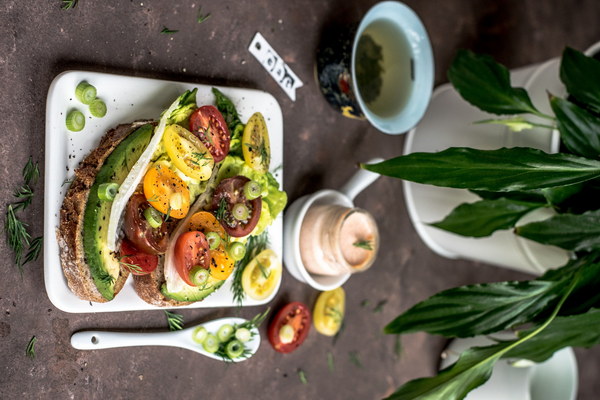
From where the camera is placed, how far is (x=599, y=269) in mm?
1040

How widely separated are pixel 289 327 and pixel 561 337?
0.47 meters

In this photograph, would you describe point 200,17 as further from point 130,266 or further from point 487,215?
point 487,215

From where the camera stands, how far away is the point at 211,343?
111cm

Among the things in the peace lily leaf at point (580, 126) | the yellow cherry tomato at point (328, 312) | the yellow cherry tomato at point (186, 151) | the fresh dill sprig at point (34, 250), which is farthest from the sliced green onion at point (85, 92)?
the peace lily leaf at point (580, 126)

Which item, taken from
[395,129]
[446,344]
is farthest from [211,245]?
[446,344]

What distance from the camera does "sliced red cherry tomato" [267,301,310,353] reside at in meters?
1.21

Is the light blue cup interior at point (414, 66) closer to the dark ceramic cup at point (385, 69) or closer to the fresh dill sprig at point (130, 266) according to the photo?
the dark ceramic cup at point (385, 69)

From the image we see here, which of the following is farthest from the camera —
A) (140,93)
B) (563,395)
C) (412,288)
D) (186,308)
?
(412,288)

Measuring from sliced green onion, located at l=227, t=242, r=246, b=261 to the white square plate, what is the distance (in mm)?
95

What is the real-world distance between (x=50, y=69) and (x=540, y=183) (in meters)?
0.73

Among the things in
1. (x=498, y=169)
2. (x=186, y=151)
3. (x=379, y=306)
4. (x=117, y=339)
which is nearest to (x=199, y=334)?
(x=117, y=339)

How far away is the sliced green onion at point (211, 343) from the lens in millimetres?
1105

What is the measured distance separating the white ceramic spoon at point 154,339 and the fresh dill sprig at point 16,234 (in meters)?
0.15

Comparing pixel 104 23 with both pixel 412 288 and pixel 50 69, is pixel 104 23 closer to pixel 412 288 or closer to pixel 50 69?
pixel 50 69
